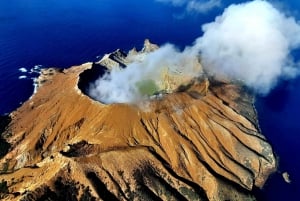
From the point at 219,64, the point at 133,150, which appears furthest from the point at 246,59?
the point at 133,150

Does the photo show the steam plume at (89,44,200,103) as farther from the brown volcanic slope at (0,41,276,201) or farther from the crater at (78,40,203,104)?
the brown volcanic slope at (0,41,276,201)

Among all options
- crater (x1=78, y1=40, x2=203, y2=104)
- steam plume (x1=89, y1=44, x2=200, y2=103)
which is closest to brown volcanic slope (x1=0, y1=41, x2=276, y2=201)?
crater (x1=78, y1=40, x2=203, y2=104)

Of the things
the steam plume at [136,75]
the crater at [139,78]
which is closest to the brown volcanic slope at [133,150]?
the crater at [139,78]

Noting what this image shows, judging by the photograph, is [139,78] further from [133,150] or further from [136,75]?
[133,150]

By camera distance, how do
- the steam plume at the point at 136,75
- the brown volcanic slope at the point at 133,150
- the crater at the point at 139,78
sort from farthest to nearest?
the crater at the point at 139,78
the steam plume at the point at 136,75
the brown volcanic slope at the point at 133,150

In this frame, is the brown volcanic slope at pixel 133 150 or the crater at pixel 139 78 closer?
the brown volcanic slope at pixel 133 150

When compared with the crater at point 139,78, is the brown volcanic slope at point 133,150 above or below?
below

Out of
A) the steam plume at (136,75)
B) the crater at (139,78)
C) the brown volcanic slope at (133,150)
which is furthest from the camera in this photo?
the crater at (139,78)

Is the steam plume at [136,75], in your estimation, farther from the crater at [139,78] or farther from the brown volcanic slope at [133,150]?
the brown volcanic slope at [133,150]

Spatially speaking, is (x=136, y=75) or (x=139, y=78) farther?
(x=139, y=78)

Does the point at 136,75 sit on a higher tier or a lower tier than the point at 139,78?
higher
